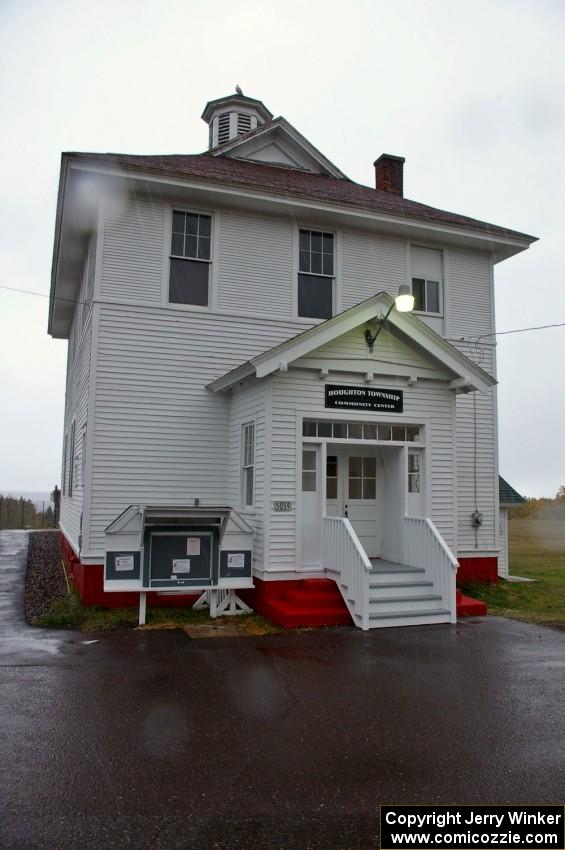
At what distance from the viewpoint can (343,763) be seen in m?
4.70

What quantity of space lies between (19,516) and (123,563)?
30.6m

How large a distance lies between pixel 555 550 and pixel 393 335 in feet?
67.4

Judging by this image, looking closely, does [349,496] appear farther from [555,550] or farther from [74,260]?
[555,550]

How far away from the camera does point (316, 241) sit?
13.1 m

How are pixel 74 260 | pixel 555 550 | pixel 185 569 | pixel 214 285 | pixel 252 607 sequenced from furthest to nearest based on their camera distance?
pixel 555 550 → pixel 74 260 → pixel 214 285 → pixel 252 607 → pixel 185 569

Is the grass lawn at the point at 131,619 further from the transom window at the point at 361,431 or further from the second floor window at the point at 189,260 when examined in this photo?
the second floor window at the point at 189,260

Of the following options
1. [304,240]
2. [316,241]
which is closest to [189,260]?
[304,240]

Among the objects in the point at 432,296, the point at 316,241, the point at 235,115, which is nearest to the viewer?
the point at 316,241

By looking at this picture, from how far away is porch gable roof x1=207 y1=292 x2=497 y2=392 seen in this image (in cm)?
989

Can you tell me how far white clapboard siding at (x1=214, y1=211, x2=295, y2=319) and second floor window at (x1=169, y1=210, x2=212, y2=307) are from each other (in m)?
0.26

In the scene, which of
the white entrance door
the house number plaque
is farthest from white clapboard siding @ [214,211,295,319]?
the house number plaque

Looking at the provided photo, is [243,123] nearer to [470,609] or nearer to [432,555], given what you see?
[432,555]

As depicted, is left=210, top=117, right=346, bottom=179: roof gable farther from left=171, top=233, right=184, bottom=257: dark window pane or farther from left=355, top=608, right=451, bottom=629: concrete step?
left=355, top=608, right=451, bottom=629: concrete step

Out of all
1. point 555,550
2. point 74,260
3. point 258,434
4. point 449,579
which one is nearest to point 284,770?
point 449,579
